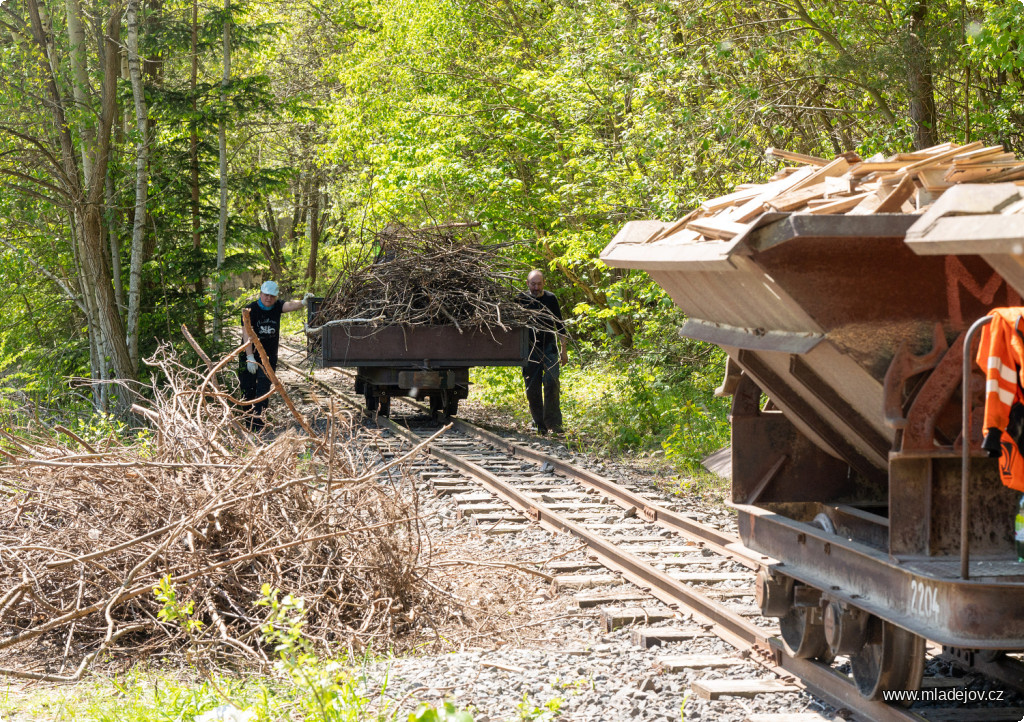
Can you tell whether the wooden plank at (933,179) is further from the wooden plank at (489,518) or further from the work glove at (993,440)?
the wooden plank at (489,518)

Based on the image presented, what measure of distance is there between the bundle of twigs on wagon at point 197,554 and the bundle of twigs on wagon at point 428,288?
25.6 feet

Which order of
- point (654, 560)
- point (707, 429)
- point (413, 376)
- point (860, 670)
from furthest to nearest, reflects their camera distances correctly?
point (413, 376) → point (707, 429) → point (654, 560) → point (860, 670)

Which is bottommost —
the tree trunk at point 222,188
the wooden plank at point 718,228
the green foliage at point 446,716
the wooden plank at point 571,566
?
the wooden plank at point 571,566

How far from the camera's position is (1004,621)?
378 centimetres

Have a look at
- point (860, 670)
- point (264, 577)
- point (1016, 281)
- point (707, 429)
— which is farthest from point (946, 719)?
point (707, 429)

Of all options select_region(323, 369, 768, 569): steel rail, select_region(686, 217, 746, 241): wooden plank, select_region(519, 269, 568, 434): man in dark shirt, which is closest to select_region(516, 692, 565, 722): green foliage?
select_region(323, 369, 768, 569): steel rail

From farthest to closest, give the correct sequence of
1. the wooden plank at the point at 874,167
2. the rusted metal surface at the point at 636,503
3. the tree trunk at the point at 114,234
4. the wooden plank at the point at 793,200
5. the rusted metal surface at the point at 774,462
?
the tree trunk at the point at 114,234
the rusted metal surface at the point at 636,503
the rusted metal surface at the point at 774,462
the wooden plank at the point at 874,167
the wooden plank at the point at 793,200

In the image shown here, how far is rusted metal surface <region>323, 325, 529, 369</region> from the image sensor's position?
14.4 metres

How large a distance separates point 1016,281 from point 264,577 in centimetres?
433

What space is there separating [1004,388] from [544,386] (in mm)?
11097

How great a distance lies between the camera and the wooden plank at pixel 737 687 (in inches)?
190

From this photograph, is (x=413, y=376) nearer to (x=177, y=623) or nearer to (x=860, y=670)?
(x=177, y=623)

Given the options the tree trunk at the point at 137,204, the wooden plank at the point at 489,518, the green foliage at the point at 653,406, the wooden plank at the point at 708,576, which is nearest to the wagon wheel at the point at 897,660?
the wooden plank at the point at 708,576

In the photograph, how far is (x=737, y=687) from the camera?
4.89 metres
